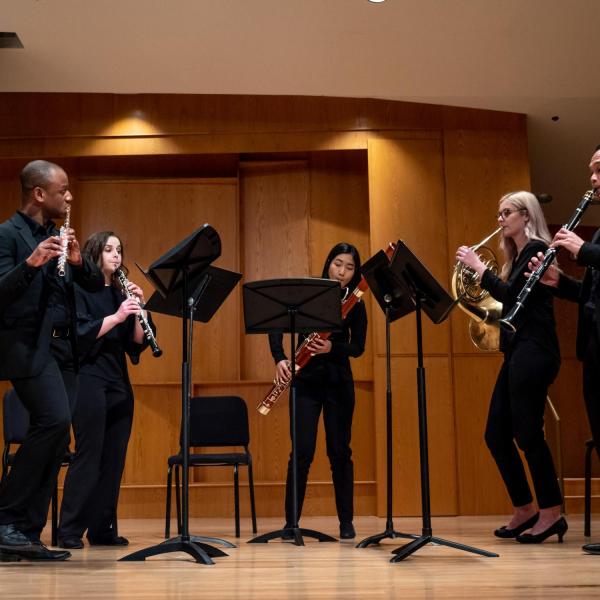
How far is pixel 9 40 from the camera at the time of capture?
18.6 feet

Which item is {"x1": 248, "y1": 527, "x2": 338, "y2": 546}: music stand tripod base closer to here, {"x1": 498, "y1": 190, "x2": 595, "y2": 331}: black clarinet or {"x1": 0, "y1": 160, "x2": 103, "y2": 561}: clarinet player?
{"x1": 0, "y1": 160, "x2": 103, "y2": 561}: clarinet player

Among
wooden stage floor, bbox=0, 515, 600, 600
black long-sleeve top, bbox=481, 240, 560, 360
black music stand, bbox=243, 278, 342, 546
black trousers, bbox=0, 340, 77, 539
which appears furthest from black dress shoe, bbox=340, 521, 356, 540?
black trousers, bbox=0, 340, 77, 539

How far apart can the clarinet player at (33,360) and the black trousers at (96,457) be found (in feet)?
2.12

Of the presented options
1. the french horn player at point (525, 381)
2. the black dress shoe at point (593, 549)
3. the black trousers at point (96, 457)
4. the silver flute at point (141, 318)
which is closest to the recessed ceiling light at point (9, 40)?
the silver flute at point (141, 318)

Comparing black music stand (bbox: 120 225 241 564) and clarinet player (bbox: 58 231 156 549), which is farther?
clarinet player (bbox: 58 231 156 549)

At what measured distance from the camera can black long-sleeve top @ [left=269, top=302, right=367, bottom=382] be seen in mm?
4691

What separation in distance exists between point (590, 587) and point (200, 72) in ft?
14.8

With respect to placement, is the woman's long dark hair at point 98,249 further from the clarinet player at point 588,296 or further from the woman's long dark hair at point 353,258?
the clarinet player at point 588,296

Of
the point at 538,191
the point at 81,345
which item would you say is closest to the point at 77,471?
the point at 81,345

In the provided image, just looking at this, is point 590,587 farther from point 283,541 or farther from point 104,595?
point 283,541

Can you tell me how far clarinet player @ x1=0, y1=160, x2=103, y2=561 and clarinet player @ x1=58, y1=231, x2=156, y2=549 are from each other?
0.65 metres

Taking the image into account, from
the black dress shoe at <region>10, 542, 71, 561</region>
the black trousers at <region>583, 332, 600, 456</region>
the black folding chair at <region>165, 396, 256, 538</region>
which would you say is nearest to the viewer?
the black dress shoe at <region>10, 542, 71, 561</region>

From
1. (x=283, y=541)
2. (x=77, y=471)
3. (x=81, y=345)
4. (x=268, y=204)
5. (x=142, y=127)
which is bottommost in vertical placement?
(x=283, y=541)

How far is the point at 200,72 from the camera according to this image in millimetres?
6094
